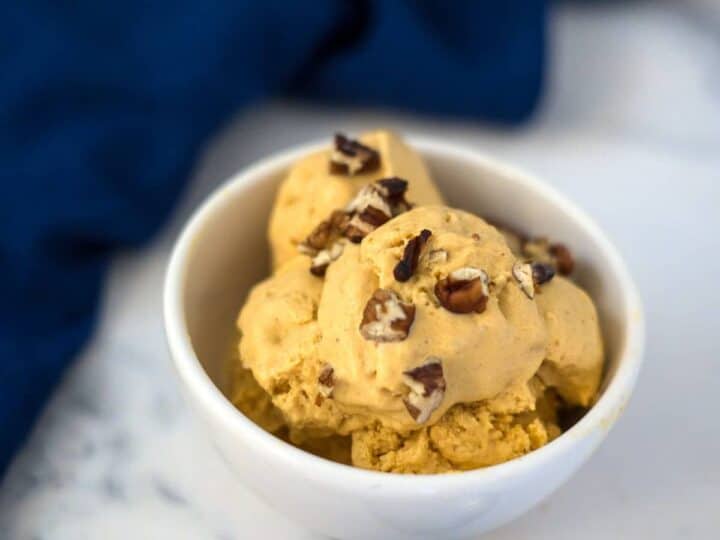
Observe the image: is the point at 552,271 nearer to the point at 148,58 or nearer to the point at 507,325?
the point at 507,325

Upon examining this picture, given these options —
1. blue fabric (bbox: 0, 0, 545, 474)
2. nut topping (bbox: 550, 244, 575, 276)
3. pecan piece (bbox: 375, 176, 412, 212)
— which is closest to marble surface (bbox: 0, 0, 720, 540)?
blue fabric (bbox: 0, 0, 545, 474)

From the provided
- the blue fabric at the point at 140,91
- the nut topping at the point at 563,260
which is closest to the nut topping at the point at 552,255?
the nut topping at the point at 563,260

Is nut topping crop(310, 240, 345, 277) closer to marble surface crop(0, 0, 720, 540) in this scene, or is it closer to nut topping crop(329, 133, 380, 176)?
nut topping crop(329, 133, 380, 176)

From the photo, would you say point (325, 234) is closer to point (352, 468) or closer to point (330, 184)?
point (330, 184)

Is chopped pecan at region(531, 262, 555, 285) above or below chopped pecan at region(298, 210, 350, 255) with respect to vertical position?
above

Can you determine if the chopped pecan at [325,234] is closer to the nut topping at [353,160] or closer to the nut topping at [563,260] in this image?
the nut topping at [353,160]

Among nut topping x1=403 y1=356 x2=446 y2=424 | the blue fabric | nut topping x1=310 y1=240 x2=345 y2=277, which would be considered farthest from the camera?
the blue fabric
